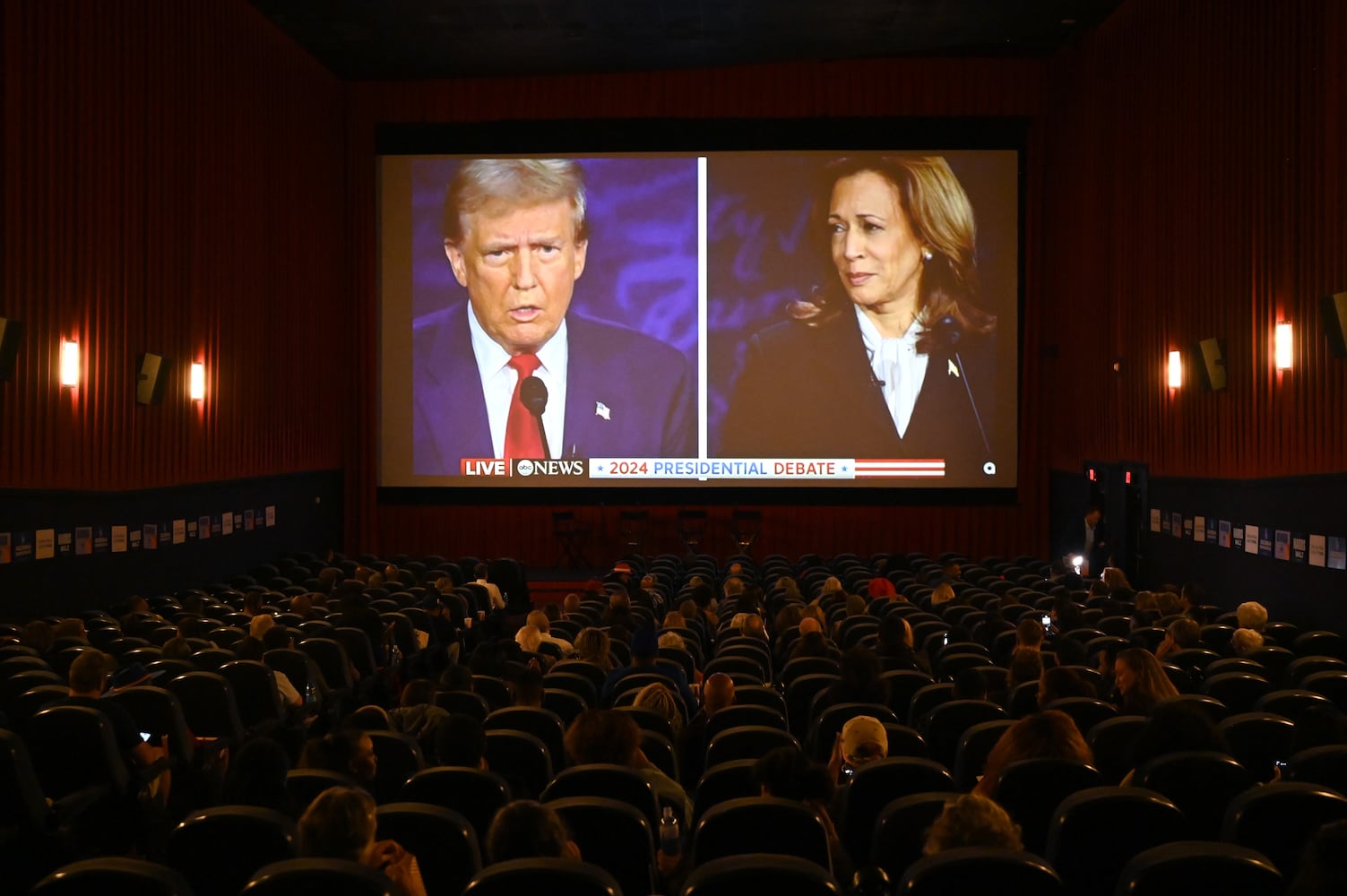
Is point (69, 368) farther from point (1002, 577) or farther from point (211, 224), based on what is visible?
point (1002, 577)

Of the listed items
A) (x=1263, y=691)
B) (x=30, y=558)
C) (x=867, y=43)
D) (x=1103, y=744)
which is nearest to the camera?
(x=1103, y=744)

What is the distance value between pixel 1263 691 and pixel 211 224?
15.1 meters

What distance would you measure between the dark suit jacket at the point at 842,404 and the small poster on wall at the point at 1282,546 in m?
8.68

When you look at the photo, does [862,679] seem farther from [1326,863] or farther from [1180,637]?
[1326,863]

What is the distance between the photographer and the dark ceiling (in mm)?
18516

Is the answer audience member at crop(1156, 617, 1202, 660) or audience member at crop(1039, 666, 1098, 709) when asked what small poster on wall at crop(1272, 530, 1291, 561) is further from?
audience member at crop(1039, 666, 1098, 709)

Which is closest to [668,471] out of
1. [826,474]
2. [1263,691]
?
[826,474]

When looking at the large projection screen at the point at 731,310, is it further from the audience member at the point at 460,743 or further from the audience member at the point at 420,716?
the audience member at the point at 460,743

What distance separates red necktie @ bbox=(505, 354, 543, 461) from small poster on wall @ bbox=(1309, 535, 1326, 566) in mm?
13039

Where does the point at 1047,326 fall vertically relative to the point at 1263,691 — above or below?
above

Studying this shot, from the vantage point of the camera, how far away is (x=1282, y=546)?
1301 cm

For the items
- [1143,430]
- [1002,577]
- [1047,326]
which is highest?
[1047,326]

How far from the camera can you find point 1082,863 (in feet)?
12.9

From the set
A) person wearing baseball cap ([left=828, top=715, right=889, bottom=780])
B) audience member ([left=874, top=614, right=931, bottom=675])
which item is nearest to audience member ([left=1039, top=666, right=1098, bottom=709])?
person wearing baseball cap ([left=828, top=715, right=889, bottom=780])
